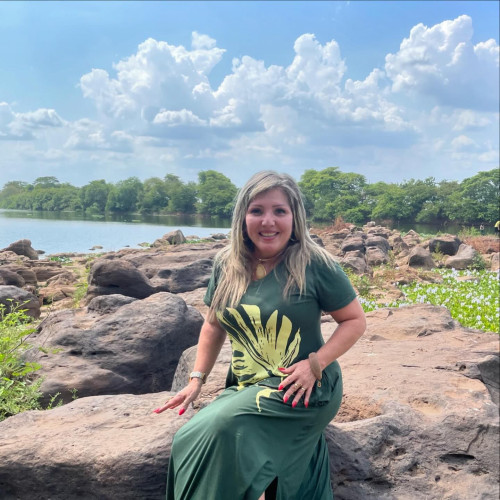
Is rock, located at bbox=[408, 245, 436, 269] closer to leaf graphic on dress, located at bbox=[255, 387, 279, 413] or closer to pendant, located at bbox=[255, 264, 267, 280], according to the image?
pendant, located at bbox=[255, 264, 267, 280]

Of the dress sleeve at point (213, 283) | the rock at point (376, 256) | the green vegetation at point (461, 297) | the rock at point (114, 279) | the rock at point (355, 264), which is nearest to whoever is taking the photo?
the dress sleeve at point (213, 283)

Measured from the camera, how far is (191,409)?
126 inches

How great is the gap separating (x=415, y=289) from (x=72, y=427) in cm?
928

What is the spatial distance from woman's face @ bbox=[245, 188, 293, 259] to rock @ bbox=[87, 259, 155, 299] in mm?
5960

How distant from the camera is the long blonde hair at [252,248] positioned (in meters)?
2.80

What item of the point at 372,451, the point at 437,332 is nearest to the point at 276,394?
the point at 372,451

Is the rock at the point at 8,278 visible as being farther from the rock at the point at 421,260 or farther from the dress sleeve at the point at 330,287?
the rock at the point at 421,260

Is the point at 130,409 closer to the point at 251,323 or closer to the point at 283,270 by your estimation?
the point at 251,323

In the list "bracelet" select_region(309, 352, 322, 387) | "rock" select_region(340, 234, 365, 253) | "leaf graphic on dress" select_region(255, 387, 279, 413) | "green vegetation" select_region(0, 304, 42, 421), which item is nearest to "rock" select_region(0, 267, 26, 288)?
"green vegetation" select_region(0, 304, 42, 421)

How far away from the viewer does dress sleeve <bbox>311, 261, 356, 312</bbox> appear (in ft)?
8.98

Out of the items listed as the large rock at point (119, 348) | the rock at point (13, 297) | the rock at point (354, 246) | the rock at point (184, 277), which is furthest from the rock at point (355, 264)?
the large rock at point (119, 348)

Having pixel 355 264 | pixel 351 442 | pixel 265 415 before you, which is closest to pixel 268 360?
pixel 265 415

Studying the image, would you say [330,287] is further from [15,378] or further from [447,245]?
[447,245]

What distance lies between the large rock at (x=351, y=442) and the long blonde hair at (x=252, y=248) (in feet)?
2.81
